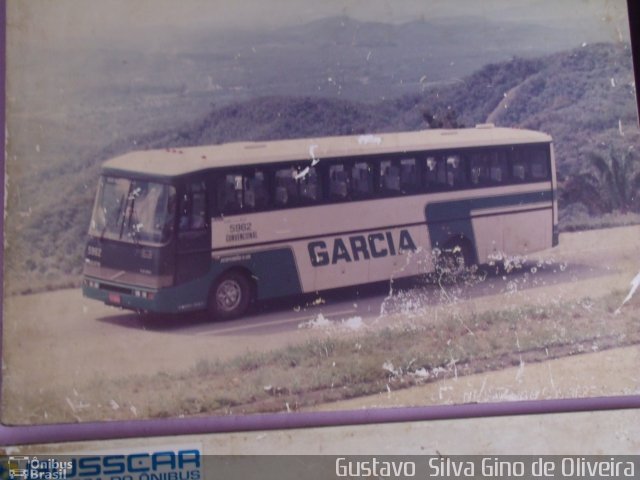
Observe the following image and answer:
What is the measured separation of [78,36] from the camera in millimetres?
4320

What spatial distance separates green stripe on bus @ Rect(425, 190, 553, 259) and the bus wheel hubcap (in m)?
A: 1.09

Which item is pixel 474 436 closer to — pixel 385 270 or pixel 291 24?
pixel 385 270

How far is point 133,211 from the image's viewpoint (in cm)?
440

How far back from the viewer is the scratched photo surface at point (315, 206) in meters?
4.28

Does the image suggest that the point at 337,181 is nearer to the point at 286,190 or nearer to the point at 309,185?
the point at 309,185

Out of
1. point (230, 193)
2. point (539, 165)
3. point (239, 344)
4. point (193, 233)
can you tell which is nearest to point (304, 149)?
point (230, 193)

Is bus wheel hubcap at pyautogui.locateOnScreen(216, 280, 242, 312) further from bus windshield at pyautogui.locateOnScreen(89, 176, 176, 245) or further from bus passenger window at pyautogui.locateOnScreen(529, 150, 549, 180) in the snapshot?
bus passenger window at pyautogui.locateOnScreen(529, 150, 549, 180)

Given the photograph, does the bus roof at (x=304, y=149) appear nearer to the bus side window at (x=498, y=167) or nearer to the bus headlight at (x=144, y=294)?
the bus side window at (x=498, y=167)

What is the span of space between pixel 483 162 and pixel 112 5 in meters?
2.15

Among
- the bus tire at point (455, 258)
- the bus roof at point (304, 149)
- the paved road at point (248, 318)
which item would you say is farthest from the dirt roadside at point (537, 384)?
the bus roof at point (304, 149)

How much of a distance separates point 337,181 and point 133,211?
1.07 meters

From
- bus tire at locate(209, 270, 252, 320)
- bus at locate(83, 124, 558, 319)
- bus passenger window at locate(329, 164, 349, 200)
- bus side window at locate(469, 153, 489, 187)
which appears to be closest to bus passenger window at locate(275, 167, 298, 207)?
bus at locate(83, 124, 558, 319)

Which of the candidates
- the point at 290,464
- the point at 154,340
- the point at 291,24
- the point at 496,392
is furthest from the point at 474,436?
the point at 291,24

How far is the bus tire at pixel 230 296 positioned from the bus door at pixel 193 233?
4.5 inches
